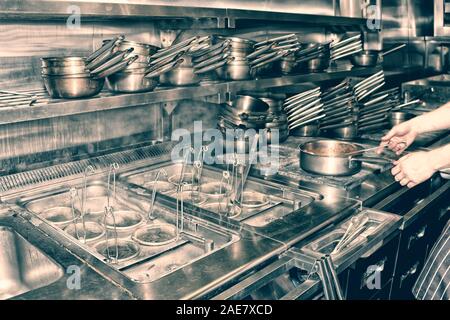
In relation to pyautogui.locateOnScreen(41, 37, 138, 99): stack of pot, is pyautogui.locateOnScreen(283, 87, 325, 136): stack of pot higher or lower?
lower

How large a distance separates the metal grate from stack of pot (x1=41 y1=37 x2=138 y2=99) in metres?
0.54

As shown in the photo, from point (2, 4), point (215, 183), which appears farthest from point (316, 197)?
point (2, 4)

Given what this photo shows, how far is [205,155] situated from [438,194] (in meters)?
1.21

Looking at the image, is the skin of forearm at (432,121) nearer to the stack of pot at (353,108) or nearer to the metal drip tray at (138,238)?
the stack of pot at (353,108)

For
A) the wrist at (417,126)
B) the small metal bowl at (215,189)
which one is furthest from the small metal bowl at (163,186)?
the wrist at (417,126)

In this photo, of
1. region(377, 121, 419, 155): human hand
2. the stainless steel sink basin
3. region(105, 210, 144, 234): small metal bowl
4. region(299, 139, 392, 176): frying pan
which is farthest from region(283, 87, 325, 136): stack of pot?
the stainless steel sink basin

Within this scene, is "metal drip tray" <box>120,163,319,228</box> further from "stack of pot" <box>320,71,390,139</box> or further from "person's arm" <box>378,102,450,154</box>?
"stack of pot" <box>320,71,390,139</box>

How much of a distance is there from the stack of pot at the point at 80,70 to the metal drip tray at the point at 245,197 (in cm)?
58

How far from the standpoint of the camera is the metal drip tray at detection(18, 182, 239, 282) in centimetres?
156

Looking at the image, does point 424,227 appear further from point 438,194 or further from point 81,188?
point 81,188

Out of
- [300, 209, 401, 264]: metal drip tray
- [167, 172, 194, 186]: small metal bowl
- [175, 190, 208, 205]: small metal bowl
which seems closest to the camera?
[300, 209, 401, 264]: metal drip tray

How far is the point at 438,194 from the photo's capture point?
2471 mm

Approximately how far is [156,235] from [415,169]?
1194 millimetres

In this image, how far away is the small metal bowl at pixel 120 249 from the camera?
5.27 ft
